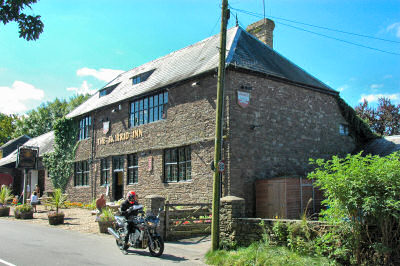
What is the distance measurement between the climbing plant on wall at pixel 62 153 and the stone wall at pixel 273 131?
16.2 metres

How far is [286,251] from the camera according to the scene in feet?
27.5

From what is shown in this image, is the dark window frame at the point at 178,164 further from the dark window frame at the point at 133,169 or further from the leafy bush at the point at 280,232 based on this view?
the leafy bush at the point at 280,232

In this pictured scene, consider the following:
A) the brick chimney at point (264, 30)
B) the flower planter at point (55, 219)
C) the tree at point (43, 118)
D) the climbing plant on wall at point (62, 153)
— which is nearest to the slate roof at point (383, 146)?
the brick chimney at point (264, 30)

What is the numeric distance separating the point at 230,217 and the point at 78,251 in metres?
4.40

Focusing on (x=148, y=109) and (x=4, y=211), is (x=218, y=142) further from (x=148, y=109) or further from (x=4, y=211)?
(x=4, y=211)

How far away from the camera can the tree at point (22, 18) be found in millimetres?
7566

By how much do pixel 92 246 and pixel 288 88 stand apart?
12.3 meters

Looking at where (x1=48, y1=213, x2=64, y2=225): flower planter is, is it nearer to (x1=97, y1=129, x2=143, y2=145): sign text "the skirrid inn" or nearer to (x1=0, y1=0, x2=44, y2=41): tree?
(x1=97, y1=129, x2=143, y2=145): sign text "the skirrid inn"

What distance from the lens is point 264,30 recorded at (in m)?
22.8

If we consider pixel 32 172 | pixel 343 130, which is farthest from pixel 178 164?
pixel 32 172

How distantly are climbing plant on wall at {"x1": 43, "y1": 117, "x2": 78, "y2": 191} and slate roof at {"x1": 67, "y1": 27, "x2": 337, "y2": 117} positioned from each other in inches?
168

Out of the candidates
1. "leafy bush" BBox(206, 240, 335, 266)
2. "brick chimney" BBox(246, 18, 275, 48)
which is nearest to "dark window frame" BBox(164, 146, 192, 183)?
"leafy bush" BBox(206, 240, 335, 266)

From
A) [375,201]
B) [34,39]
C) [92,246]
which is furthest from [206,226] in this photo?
[34,39]

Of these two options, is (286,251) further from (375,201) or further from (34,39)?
(34,39)
